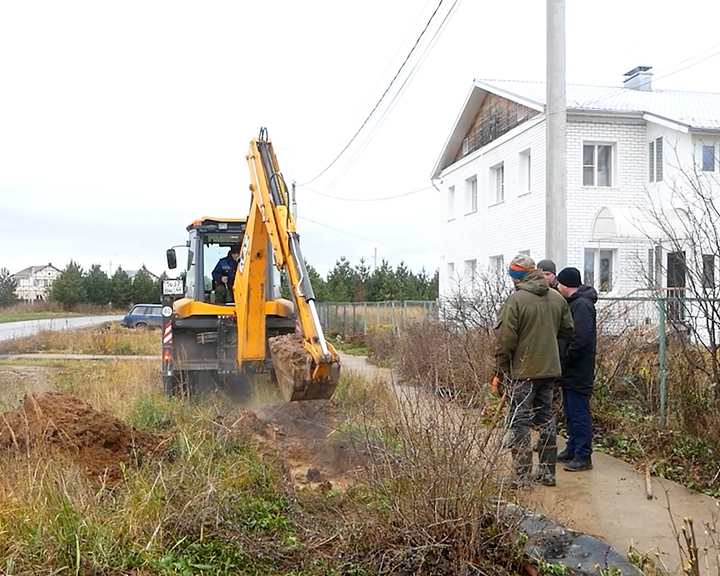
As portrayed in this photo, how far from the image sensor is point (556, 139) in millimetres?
8477

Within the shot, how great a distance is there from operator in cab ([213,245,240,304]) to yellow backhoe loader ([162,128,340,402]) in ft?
0.12

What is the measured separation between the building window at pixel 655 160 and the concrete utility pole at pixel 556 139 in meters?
11.1

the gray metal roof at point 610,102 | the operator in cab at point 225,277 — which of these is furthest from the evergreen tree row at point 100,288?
the operator in cab at point 225,277

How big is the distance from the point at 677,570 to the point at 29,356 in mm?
20809

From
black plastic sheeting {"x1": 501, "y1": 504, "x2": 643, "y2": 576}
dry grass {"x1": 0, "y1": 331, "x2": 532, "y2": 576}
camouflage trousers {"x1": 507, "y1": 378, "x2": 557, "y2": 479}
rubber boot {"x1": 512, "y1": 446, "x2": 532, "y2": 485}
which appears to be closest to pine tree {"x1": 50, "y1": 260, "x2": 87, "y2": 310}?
dry grass {"x1": 0, "y1": 331, "x2": 532, "y2": 576}

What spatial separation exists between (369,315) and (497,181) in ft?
21.0

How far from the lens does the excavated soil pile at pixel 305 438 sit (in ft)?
20.9

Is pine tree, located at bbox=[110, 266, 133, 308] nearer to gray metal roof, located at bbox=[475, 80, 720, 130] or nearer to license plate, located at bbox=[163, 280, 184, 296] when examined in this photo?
gray metal roof, located at bbox=[475, 80, 720, 130]

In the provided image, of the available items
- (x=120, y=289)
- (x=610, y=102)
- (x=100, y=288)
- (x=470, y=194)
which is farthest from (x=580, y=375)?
(x=100, y=288)

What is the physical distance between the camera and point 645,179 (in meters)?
18.8

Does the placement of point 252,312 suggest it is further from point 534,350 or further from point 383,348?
point 383,348

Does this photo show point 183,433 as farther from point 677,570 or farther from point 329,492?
point 677,570

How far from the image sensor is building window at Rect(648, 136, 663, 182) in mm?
18359

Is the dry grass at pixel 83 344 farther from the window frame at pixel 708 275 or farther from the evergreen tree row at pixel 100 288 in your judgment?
the evergreen tree row at pixel 100 288
